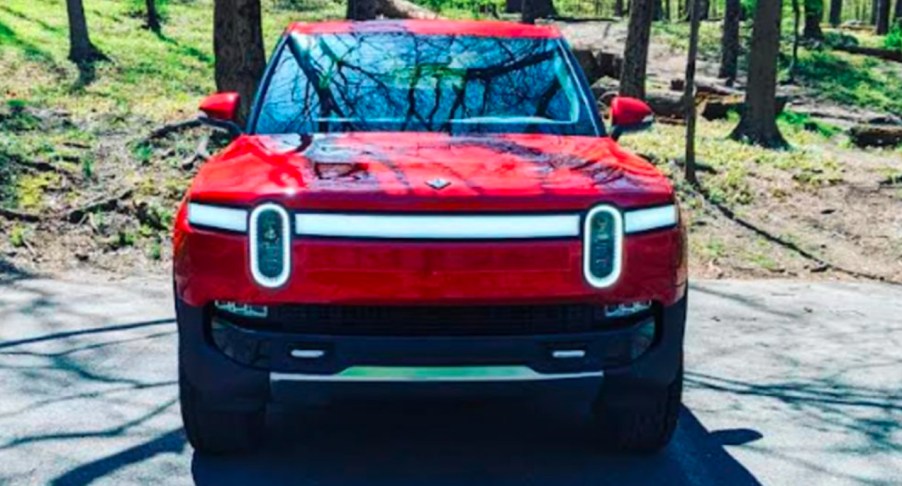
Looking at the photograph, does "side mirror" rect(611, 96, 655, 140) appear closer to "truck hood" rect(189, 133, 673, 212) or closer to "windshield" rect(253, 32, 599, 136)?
"windshield" rect(253, 32, 599, 136)

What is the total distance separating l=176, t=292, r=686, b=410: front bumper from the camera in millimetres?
3645

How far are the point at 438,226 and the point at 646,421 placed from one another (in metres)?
1.30

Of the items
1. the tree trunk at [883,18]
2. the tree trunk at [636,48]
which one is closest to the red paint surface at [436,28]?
the tree trunk at [636,48]

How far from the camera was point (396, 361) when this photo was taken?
3.63 metres

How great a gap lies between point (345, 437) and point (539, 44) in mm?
2207

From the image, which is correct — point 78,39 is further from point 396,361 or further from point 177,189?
point 396,361

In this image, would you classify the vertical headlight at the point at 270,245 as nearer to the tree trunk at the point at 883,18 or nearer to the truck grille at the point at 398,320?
the truck grille at the point at 398,320

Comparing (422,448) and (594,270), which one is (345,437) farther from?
(594,270)

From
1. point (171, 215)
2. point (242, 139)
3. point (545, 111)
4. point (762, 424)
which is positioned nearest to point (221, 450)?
point (242, 139)

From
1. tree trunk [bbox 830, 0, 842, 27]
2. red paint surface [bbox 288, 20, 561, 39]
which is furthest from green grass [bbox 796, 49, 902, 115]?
red paint surface [bbox 288, 20, 561, 39]

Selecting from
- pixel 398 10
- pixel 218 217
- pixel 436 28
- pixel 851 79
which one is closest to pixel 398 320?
pixel 218 217

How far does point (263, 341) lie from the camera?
12.1 ft

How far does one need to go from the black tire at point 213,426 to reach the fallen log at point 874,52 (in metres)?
30.8

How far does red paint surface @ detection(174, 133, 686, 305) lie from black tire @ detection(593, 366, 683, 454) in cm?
51
